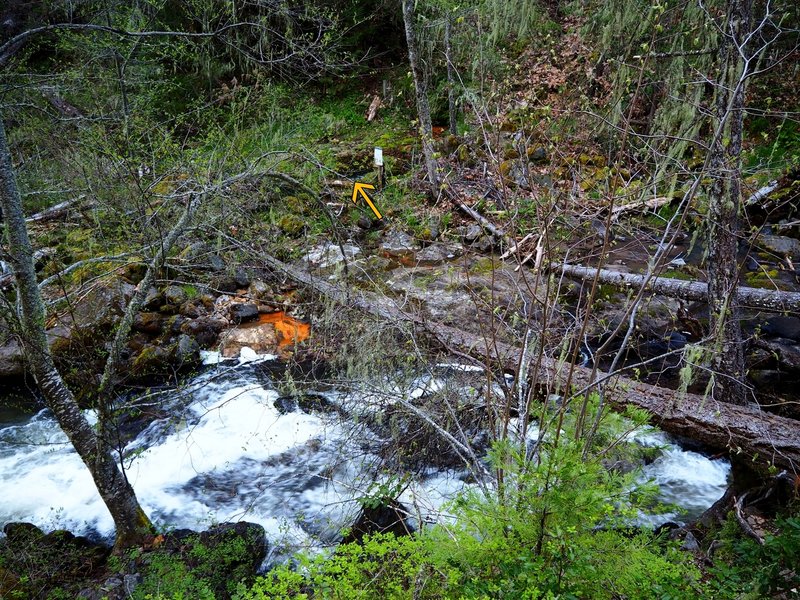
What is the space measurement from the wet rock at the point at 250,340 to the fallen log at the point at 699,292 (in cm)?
422

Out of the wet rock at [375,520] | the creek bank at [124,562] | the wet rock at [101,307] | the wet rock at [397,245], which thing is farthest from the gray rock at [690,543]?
the wet rock at [101,307]

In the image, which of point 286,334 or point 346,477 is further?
point 286,334

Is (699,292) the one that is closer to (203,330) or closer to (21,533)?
(203,330)

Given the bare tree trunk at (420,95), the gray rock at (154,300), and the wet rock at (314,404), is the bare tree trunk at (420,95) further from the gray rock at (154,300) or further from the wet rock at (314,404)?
the gray rock at (154,300)


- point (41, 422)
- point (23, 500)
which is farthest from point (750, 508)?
point (41, 422)

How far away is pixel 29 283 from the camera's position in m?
3.57

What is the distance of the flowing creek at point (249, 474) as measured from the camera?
4.64 meters

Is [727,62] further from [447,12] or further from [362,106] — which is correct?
[362,106]

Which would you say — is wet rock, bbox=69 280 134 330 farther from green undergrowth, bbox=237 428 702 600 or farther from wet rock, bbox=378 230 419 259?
green undergrowth, bbox=237 428 702 600

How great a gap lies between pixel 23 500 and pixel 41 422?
4.49 feet

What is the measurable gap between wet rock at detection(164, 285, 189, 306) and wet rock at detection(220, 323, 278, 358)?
1.20 metres

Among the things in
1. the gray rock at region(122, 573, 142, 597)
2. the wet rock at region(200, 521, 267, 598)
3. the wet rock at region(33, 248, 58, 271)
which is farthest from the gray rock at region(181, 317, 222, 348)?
the gray rock at region(122, 573, 142, 597)

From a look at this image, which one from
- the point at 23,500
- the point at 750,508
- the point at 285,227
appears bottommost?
the point at 23,500

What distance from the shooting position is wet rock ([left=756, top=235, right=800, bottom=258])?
26.3 feet
